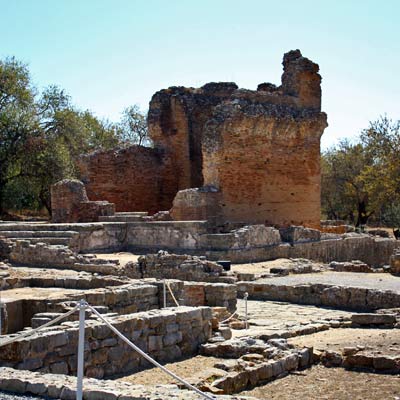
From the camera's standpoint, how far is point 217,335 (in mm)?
8938

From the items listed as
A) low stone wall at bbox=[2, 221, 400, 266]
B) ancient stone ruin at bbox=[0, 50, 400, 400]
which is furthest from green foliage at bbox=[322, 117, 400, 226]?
low stone wall at bbox=[2, 221, 400, 266]

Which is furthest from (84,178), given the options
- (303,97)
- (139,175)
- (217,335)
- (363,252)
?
(217,335)

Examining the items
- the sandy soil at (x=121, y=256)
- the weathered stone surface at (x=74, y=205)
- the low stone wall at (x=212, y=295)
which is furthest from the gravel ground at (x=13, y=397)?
the weathered stone surface at (x=74, y=205)

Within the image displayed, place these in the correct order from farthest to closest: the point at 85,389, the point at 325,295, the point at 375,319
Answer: the point at 325,295 < the point at 375,319 < the point at 85,389

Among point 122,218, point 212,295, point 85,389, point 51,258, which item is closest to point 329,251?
point 122,218

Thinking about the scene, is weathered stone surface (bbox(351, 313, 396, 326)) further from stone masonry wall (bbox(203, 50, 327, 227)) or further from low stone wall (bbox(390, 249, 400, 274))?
stone masonry wall (bbox(203, 50, 327, 227))

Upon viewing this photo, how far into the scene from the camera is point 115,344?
7285 millimetres

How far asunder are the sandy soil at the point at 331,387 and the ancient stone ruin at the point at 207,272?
0.04 metres

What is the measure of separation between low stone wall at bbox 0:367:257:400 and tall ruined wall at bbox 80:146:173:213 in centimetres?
2128

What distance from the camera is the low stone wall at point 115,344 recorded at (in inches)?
254

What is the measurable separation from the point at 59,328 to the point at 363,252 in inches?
701

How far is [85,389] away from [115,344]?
7.52 feet

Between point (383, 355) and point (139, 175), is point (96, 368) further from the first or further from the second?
point (139, 175)

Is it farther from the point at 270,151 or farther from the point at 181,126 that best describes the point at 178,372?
the point at 181,126
